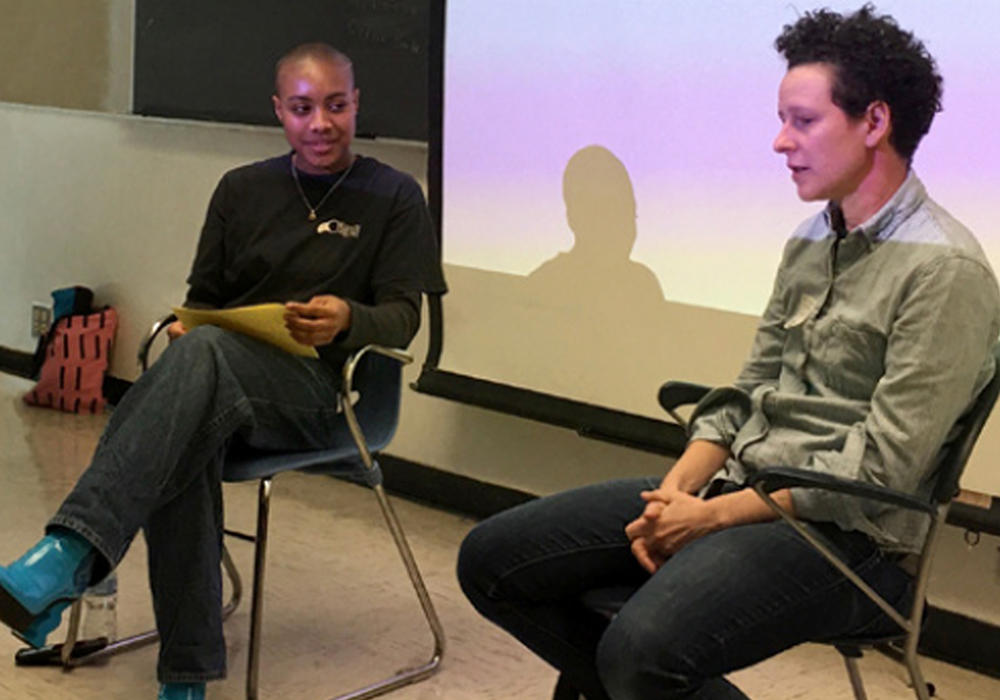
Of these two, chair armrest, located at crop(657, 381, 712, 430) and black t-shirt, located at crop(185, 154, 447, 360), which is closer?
chair armrest, located at crop(657, 381, 712, 430)

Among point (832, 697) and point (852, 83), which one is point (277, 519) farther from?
point (852, 83)

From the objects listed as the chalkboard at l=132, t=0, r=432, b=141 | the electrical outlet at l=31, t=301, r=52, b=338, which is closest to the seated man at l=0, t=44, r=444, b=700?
the chalkboard at l=132, t=0, r=432, b=141

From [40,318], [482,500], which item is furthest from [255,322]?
[40,318]

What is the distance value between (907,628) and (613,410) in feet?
4.76

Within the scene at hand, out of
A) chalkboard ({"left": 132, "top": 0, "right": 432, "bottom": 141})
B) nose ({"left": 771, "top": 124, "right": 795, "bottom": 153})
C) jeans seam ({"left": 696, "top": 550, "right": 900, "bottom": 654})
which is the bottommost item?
jeans seam ({"left": 696, "top": 550, "right": 900, "bottom": 654})

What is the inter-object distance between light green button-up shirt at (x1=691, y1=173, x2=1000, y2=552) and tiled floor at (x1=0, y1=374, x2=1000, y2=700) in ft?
3.05

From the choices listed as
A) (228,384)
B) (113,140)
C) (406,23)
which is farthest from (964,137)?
(113,140)

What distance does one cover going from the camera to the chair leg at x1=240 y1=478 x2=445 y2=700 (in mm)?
2439

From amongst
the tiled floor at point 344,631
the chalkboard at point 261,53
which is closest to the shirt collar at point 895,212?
the tiled floor at point 344,631

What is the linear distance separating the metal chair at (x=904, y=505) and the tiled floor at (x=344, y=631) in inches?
33.1

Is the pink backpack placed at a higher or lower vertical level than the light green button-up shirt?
lower

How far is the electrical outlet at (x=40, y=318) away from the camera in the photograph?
5.07 m

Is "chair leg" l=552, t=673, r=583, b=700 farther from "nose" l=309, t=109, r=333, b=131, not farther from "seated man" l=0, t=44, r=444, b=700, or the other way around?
"nose" l=309, t=109, r=333, b=131

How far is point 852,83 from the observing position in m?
1.81
